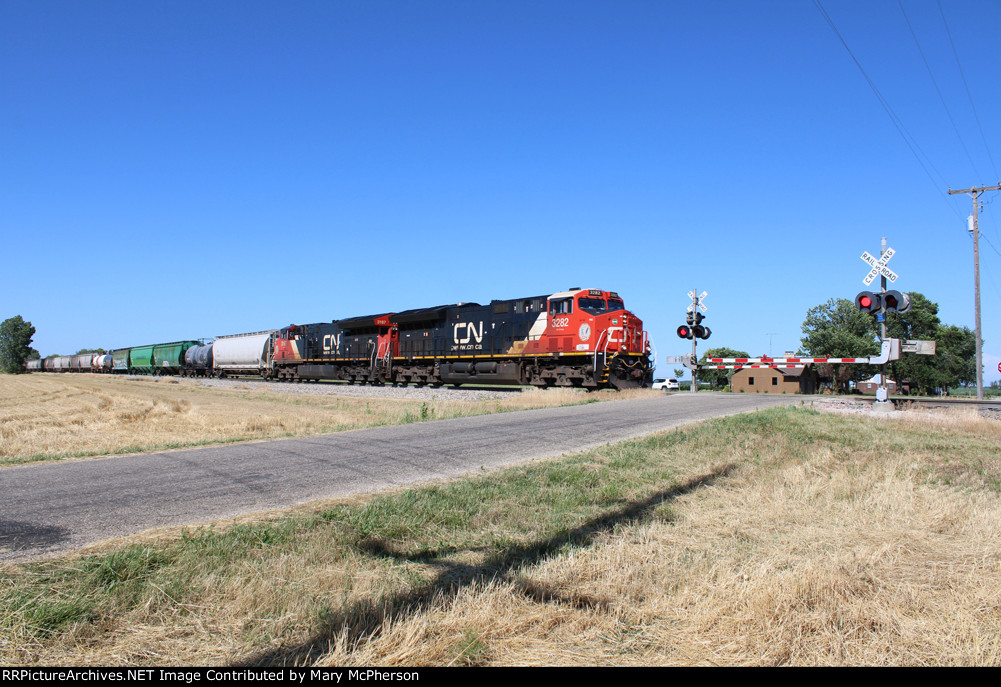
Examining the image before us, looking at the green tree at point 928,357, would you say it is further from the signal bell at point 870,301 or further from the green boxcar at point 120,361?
the green boxcar at point 120,361

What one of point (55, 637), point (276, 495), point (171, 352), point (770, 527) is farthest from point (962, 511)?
point (171, 352)

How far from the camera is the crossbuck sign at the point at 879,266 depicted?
12.6 metres

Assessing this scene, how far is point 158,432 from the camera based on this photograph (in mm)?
15156

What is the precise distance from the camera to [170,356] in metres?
66.9

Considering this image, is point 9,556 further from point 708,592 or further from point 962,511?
point 962,511

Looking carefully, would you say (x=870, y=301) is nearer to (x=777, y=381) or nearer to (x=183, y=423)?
(x=183, y=423)

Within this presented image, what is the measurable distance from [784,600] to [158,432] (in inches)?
612

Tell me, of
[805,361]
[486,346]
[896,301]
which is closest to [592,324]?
[486,346]

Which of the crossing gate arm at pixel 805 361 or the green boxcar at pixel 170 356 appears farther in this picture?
the green boxcar at pixel 170 356

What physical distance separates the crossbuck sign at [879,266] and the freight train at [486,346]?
12653 millimetres

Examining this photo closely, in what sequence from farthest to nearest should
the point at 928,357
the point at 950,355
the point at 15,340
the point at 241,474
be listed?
the point at 15,340 < the point at 950,355 < the point at 928,357 < the point at 241,474

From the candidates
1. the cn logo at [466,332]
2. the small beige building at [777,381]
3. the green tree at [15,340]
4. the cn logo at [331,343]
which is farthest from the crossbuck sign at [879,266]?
the green tree at [15,340]

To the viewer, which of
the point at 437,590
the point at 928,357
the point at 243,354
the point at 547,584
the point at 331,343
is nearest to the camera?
the point at 437,590

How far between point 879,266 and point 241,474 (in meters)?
13.1
